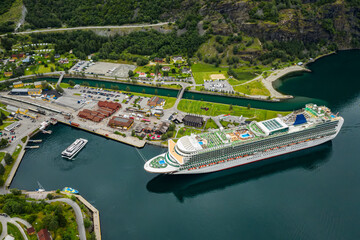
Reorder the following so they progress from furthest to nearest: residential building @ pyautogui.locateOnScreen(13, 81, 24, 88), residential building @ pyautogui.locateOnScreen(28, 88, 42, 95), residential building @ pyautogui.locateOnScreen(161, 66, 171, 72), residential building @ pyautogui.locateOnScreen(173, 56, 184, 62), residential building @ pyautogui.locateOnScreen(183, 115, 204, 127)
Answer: residential building @ pyautogui.locateOnScreen(173, 56, 184, 62) → residential building @ pyautogui.locateOnScreen(161, 66, 171, 72) → residential building @ pyautogui.locateOnScreen(13, 81, 24, 88) → residential building @ pyautogui.locateOnScreen(28, 88, 42, 95) → residential building @ pyautogui.locateOnScreen(183, 115, 204, 127)

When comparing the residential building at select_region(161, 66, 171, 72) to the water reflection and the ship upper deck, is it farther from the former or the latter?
the water reflection

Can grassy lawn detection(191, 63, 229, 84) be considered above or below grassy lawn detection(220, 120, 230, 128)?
above

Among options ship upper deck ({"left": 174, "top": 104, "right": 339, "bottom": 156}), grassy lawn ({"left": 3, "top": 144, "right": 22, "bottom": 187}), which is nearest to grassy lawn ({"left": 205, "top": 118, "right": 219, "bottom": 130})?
ship upper deck ({"left": 174, "top": 104, "right": 339, "bottom": 156})

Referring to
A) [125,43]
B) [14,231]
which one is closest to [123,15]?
[125,43]

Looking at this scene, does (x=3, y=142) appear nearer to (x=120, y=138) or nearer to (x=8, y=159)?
(x=8, y=159)

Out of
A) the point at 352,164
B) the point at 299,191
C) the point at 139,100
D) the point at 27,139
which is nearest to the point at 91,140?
the point at 27,139

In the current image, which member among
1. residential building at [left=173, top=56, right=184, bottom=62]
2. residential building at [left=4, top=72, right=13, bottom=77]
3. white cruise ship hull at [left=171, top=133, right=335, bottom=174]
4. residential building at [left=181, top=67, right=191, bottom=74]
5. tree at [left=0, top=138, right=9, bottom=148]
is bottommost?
white cruise ship hull at [left=171, top=133, right=335, bottom=174]

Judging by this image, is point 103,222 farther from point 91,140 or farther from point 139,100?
point 139,100

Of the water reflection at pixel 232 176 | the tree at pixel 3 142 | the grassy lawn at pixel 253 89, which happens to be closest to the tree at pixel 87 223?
the water reflection at pixel 232 176
